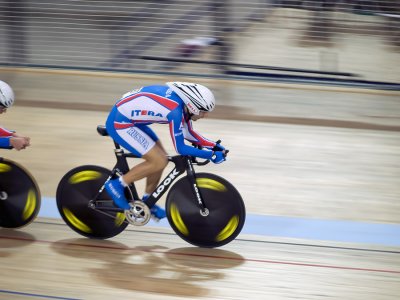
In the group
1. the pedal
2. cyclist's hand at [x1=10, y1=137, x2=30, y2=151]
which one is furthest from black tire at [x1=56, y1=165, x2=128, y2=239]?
cyclist's hand at [x1=10, y1=137, x2=30, y2=151]

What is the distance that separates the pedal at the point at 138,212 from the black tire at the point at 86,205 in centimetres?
12

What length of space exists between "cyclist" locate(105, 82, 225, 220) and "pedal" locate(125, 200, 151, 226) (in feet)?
0.14

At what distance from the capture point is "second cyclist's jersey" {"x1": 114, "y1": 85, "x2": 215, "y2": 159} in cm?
448

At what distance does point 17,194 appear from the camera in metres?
5.01

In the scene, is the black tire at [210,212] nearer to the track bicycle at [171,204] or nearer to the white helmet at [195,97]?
the track bicycle at [171,204]

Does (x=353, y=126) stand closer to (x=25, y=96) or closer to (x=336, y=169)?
(x=336, y=169)

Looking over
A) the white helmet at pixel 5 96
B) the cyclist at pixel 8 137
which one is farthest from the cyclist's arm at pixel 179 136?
the white helmet at pixel 5 96

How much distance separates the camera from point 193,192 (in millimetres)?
4637

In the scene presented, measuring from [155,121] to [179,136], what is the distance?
0.20m

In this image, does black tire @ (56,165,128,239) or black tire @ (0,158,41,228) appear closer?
black tire @ (56,165,128,239)

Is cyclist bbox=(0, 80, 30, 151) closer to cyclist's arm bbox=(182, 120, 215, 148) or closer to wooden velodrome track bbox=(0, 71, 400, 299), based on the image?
wooden velodrome track bbox=(0, 71, 400, 299)

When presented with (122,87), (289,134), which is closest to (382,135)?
(289,134)

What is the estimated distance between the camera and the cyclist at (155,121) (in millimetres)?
4484

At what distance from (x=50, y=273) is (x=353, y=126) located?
13.9 ft
